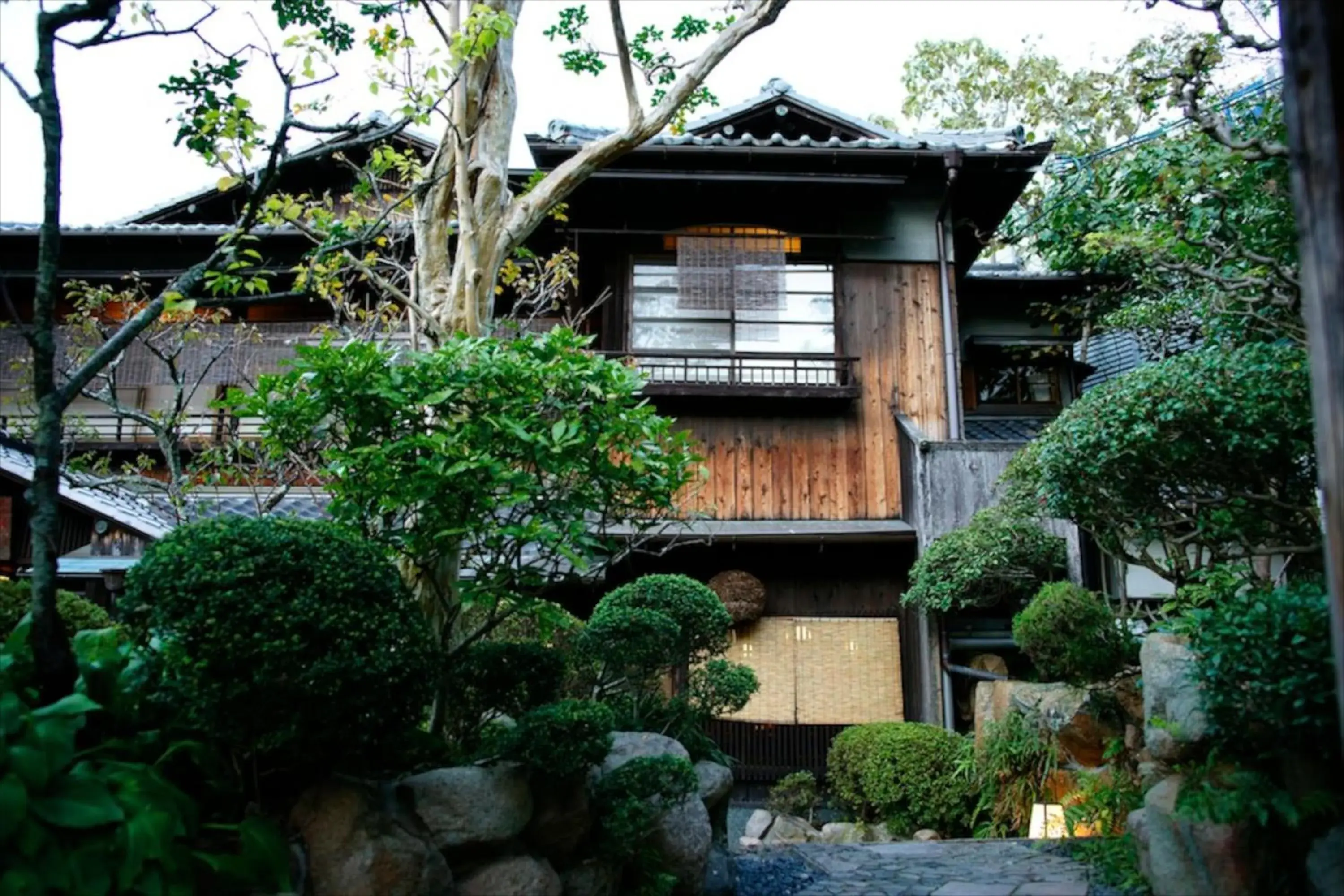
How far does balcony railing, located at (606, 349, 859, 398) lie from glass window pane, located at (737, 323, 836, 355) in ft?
0.75

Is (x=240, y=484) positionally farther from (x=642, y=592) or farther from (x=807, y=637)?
(x=807, y=637)

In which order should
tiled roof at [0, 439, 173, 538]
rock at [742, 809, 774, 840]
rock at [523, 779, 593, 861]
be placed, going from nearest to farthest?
1. rock at [523, 779, 593, 861]
2. tiled roof at [0, 439, 173, 538]
3. rock at [742, 809, 774, 840]

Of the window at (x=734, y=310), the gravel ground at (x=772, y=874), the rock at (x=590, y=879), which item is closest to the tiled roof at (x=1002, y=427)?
the window at (x=734, y=310)

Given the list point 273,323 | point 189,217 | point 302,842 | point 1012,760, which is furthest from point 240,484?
point 1012,760

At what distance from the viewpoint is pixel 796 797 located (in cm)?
1179

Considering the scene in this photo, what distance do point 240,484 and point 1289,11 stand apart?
12.0 m

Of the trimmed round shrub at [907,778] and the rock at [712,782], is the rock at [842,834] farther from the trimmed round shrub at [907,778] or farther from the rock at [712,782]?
the rock at [712,782]

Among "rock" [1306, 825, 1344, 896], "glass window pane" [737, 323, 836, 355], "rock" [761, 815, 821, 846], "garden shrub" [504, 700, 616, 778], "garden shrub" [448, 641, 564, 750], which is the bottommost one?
"rock" [761, 815, 821, 846]

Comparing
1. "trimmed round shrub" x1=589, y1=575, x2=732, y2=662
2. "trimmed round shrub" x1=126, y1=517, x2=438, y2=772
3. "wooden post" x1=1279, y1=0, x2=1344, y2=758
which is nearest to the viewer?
"wooden post" x1=1279, y1=0, x2=1344, y2=758

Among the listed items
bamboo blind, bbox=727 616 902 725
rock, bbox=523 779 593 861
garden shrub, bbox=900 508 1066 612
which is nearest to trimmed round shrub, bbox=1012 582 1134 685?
garden shrub, bbox=900 508 1066 612

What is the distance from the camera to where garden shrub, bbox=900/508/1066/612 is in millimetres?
11039

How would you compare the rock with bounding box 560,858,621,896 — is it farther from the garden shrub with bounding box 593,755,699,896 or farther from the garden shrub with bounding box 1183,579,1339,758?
the garden shrub with bounding box 1183,579,1339,758

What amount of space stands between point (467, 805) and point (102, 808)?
1751 mm

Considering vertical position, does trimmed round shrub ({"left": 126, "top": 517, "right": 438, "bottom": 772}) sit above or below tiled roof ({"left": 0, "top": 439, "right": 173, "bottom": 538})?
below
